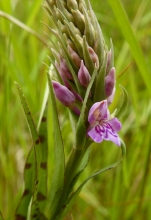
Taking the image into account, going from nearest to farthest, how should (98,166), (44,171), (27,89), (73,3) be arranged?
(73,3)
(44,171)
(27,89)
(98,166)

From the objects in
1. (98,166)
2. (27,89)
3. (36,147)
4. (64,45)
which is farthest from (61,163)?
(98,166)

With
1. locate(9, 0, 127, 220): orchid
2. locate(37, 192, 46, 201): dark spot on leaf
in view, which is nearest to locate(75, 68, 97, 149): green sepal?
locate(9, 0, 127, 220): orchid

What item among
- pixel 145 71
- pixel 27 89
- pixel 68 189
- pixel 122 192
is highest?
pixel 27 89

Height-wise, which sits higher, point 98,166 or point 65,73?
point 65,73

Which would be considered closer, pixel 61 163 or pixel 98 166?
pixel 61 163

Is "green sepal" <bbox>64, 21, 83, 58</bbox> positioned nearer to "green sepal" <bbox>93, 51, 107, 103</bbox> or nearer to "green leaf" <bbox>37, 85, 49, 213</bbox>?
"green sepal" <bbox>93, 51, 107, 103</bbox>

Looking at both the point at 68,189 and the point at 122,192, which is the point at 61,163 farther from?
the point at 122,192

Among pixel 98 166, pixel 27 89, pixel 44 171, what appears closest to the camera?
pixel 44 171
